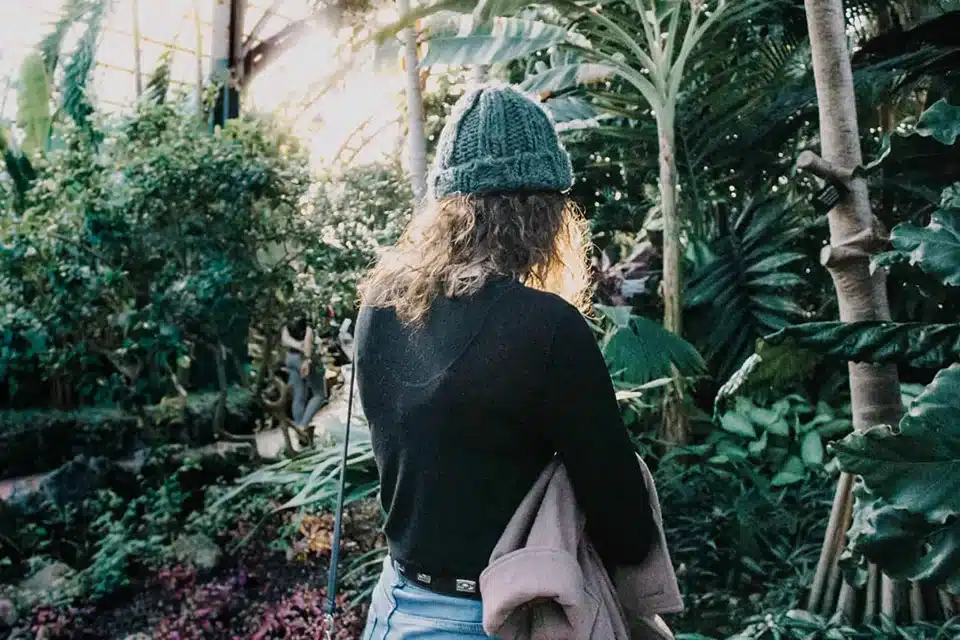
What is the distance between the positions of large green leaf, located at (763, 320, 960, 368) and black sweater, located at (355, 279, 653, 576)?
144 cm

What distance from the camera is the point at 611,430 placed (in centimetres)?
116

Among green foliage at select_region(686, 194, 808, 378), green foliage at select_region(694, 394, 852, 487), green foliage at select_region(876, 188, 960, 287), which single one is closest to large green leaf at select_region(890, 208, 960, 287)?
green foliage at select_region(876, 188, 960, 287)

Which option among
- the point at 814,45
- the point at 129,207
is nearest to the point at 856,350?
the point at 814,45

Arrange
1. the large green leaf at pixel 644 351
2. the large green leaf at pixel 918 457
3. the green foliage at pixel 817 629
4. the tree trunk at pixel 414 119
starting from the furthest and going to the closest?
the tree trunk at pixel 414 119, the large green leaf at pixel 644 351, the green foliage at pixel 817 629, the large green leaf at pixel 918 457

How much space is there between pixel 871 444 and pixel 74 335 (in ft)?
14.3

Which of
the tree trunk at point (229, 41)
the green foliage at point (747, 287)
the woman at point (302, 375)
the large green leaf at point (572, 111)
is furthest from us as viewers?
the tree trunk at point (229, 41)

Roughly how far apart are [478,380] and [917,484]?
1352mm

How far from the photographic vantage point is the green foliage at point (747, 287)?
4.90 metres

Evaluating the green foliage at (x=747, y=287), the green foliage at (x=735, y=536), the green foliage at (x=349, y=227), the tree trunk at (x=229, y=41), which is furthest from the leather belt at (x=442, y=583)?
the tree trunk at (x=229, y=41)

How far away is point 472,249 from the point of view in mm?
1319

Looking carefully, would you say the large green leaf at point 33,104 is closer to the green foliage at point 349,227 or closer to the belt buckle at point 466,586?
the green foliage at point 349,227

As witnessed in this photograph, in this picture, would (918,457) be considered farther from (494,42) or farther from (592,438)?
(494,42)

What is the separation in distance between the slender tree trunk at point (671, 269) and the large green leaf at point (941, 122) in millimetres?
2221

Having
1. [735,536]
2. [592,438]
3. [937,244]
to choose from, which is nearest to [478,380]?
[592,438]
